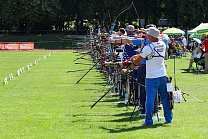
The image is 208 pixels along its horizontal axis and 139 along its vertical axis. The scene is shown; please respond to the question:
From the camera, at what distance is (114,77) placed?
14594 mm

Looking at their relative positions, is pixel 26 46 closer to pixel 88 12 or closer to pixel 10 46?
pixel 10 46

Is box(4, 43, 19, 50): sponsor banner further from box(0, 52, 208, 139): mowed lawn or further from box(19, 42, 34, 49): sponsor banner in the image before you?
box(0, 52, 208, 139): mowed lawn

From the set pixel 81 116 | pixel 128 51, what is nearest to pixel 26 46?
pixel 128 51

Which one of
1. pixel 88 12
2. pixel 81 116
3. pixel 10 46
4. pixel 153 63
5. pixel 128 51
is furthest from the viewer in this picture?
pixel 88 12

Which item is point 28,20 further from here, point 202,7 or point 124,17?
point 202,7

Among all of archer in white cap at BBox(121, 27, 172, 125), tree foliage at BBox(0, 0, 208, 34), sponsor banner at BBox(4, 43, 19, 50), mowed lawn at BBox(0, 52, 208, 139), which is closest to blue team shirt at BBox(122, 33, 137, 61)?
mowed lawn at BBox(0, 52, 208, 139)

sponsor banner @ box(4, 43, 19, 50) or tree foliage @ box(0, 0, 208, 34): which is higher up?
tree foliage @ box(0, 0, 208, 34)

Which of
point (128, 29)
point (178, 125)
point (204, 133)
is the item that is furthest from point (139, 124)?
point (128, 29)

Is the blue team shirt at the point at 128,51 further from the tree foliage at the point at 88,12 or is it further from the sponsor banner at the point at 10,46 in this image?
the tree foliage at the point at 88,12

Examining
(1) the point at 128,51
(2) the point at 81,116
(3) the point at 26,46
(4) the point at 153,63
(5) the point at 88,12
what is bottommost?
(2) the point at 81,116

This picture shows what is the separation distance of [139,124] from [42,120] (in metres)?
2.26

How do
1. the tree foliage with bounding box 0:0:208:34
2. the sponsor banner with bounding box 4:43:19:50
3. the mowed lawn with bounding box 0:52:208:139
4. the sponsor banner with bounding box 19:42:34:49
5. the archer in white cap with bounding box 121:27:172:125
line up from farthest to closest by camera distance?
the tree foliage with bounding box 0:0:208:34 < the sponsor banner with bounding box 19:42:34:49 < the sponsor banner with bounding box 4:43:19:50 < the archer in white cap with bounding box 121:27:172:125 < the mowed lawn with bounding box 0:52:208:139

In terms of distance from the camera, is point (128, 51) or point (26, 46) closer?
point (128, 51)

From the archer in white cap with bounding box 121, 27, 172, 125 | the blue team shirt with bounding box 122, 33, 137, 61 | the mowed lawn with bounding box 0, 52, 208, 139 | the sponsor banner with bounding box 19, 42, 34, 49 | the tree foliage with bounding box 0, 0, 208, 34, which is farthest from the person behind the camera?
the tree foliage with bounding box 0, 0, 208, 34
